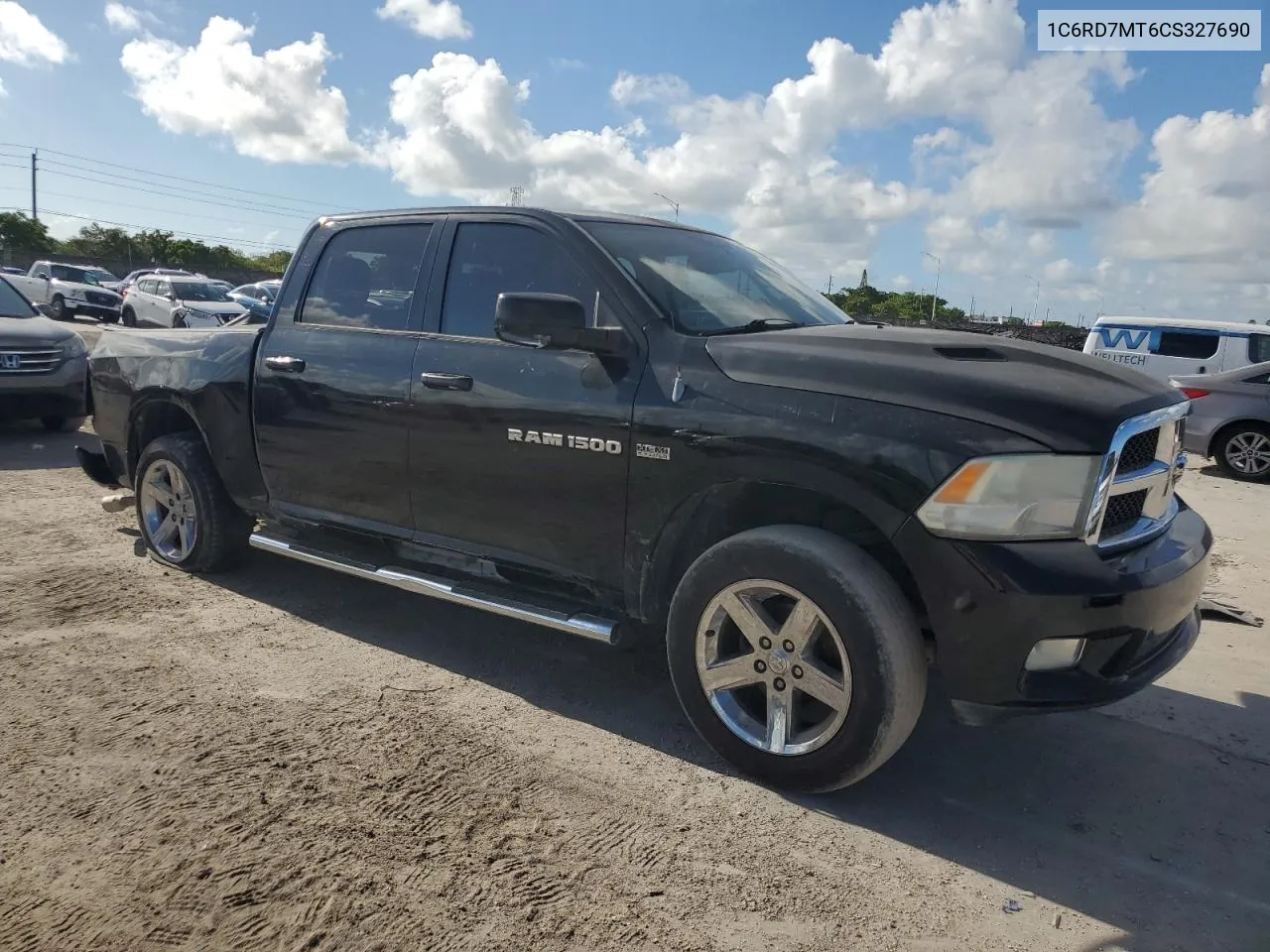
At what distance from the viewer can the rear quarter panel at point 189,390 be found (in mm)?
4500

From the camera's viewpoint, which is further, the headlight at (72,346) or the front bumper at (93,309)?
the front bumper at (93,309)

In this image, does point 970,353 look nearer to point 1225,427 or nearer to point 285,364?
point 285,364

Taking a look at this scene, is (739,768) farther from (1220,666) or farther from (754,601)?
(1220,666)

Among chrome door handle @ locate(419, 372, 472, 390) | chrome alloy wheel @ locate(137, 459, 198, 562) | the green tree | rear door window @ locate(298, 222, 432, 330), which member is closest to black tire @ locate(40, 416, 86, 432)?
chrome alloy wheel @ locate(137, 459, 198, 562)

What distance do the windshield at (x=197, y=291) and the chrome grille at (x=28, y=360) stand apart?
643 inches

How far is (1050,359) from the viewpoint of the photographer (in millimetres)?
2982

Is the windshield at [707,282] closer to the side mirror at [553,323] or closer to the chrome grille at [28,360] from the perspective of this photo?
the side mirror at [553,323]

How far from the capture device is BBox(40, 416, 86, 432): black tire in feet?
30.3

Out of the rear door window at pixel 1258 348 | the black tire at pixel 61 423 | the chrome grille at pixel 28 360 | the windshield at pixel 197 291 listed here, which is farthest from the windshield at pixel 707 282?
the windshield at pixel 197 291

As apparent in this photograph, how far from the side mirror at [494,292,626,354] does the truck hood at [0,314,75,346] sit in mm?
7496

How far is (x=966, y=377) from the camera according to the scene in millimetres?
2705

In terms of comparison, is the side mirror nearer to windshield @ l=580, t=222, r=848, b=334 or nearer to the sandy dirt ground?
windshield @ l=580, t=222, r=848, b=334

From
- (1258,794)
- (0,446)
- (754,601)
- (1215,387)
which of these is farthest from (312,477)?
(1215,387)

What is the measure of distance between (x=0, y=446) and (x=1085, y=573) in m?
9.43
